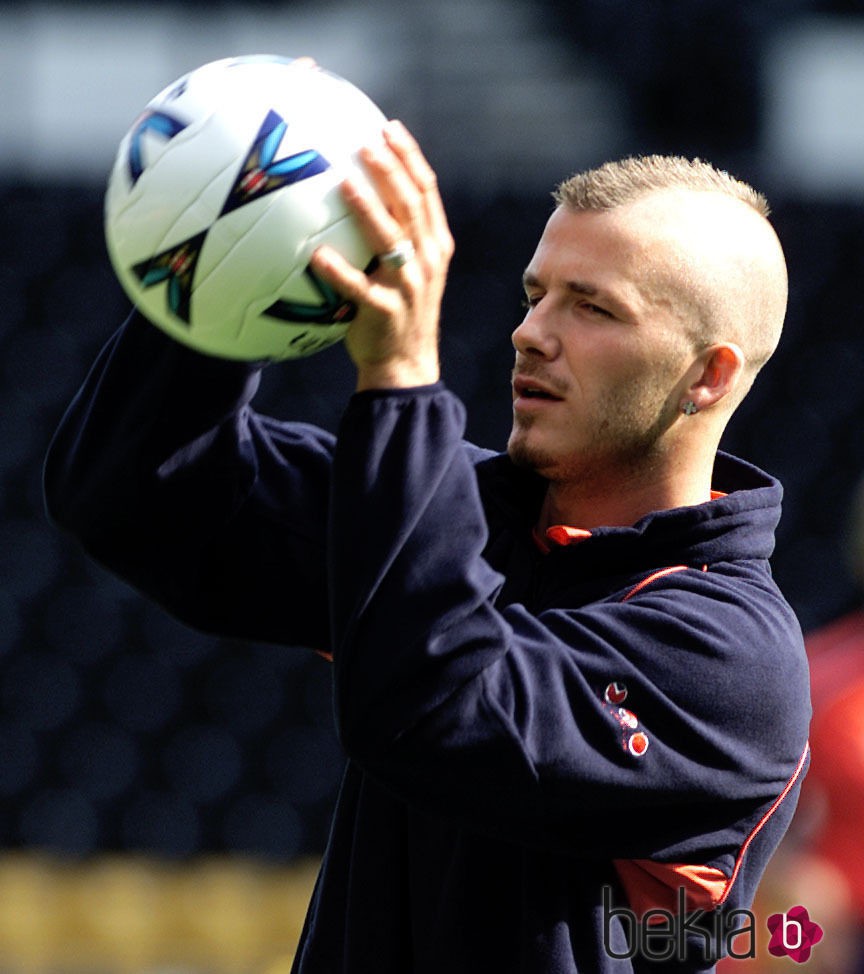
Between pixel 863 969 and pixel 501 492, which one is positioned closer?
pixel 501 492

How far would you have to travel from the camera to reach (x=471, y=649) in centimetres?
151

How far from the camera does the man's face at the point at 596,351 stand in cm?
182

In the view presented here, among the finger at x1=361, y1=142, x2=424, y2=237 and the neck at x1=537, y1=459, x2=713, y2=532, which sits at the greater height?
the finger at x1=361, y1=142, x2=424, y2=237

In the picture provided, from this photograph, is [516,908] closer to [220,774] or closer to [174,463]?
[174,463]

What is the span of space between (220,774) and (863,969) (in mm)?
1333

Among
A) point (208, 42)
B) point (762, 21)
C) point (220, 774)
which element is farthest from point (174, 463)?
point (762, 21)

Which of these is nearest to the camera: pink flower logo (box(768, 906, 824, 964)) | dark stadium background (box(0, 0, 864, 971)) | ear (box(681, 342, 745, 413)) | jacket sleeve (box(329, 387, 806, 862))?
jacket sleeve (box(329, 387, 806, 862))

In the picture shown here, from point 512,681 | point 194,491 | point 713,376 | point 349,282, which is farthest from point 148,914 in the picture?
point 349,282

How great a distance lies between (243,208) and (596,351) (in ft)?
1.41

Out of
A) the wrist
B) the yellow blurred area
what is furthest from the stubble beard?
the yellow blurred area

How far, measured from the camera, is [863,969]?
264cm

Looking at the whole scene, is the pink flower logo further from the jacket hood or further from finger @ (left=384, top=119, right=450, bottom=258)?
finger @ (left=384, top=119, right=450, bottom=258)

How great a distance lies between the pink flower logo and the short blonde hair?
0.97 meters

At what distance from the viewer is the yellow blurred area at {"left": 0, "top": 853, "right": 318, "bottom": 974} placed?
11.3 feet
